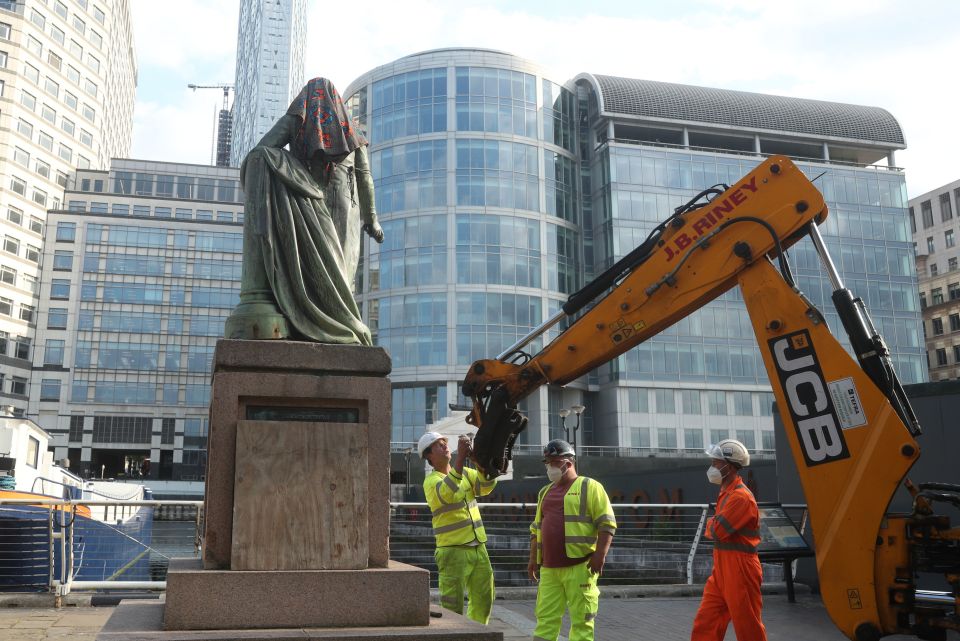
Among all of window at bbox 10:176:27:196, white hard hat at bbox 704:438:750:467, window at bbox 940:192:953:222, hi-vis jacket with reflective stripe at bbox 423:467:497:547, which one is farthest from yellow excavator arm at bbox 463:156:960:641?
window at bbox 940:192:953:222

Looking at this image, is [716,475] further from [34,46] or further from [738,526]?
[34,46]

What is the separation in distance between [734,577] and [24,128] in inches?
3100

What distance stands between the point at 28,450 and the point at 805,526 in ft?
67.5

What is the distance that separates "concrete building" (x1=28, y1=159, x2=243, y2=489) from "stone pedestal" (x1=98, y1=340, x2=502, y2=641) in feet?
237

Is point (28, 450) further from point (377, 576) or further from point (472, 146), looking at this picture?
point (472, 146)

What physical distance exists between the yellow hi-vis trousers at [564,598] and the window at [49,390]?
250 ft

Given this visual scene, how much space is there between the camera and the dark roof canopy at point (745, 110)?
2402 inches

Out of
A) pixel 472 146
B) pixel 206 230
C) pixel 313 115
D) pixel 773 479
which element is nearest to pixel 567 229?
pixel 472 146

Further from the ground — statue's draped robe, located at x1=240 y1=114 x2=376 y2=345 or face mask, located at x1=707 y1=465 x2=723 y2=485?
statue's draped robe, located at x1=240 y1=114 x2=376 y2=345

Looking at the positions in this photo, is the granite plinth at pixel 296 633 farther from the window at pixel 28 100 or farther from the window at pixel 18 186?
the window at pixel 28 100

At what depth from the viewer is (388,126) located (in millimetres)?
57688

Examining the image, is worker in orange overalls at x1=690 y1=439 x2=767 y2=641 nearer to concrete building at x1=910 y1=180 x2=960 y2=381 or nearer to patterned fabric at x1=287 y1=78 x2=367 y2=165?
patterned fabric at x1=287 y1=78 x2=367 y2=165

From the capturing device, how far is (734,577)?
247 inches

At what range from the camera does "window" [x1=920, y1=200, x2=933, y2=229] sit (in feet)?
289
